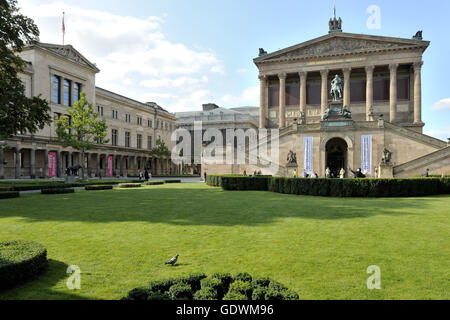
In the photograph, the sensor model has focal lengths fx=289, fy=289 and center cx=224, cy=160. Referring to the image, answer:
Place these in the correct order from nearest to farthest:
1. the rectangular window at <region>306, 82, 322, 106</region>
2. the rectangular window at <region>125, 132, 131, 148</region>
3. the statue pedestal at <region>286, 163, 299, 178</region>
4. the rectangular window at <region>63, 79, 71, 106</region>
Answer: the statue pedestal at <region>286, 163, 299, 178</region> < the rectangular window at <region>63, 79, 71, 106</region> < the rectangular window at <region>306, 82, 322, 106</region> < the rectangular window at <region>125, 132, 131, 148</region>

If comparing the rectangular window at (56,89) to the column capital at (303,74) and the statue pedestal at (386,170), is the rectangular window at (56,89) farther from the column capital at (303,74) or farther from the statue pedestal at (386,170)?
the statue pedestal at (386,170)

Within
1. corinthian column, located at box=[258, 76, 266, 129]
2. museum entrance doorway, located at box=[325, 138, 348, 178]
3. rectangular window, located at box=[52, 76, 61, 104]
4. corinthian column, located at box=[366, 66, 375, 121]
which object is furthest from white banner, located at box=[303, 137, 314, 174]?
rectangular window, located at box=[52, 76, 61, 104]

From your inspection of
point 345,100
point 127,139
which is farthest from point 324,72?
point 127,139

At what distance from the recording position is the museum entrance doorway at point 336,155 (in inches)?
1758

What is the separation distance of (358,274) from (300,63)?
58318 millimetres

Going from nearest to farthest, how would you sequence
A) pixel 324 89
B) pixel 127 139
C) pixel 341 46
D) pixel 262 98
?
pixel 341 46
pixel 324 89
pixel 262 98
pixel 127 139

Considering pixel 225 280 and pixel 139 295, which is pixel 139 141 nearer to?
pixel 225 280

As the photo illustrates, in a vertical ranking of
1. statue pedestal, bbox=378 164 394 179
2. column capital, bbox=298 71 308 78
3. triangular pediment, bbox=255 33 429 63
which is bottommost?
statue pedestal, bbox=378 164 394 179

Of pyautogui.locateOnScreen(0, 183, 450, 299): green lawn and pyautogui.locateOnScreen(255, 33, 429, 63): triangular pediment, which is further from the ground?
pyautogui.locateOnScreen(255, 33, 429, 63): triangular pediment

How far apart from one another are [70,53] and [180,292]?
2577 inches

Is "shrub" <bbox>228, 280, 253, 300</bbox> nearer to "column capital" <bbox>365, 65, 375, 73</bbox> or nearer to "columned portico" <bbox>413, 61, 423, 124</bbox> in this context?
"columned portico" <bbox>413, 61, 423, 124</bbox>

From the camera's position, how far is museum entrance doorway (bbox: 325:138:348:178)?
4466 cm

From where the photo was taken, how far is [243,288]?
4.30m

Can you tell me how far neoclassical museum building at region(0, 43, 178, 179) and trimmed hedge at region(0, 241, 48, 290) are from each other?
3516 cm
